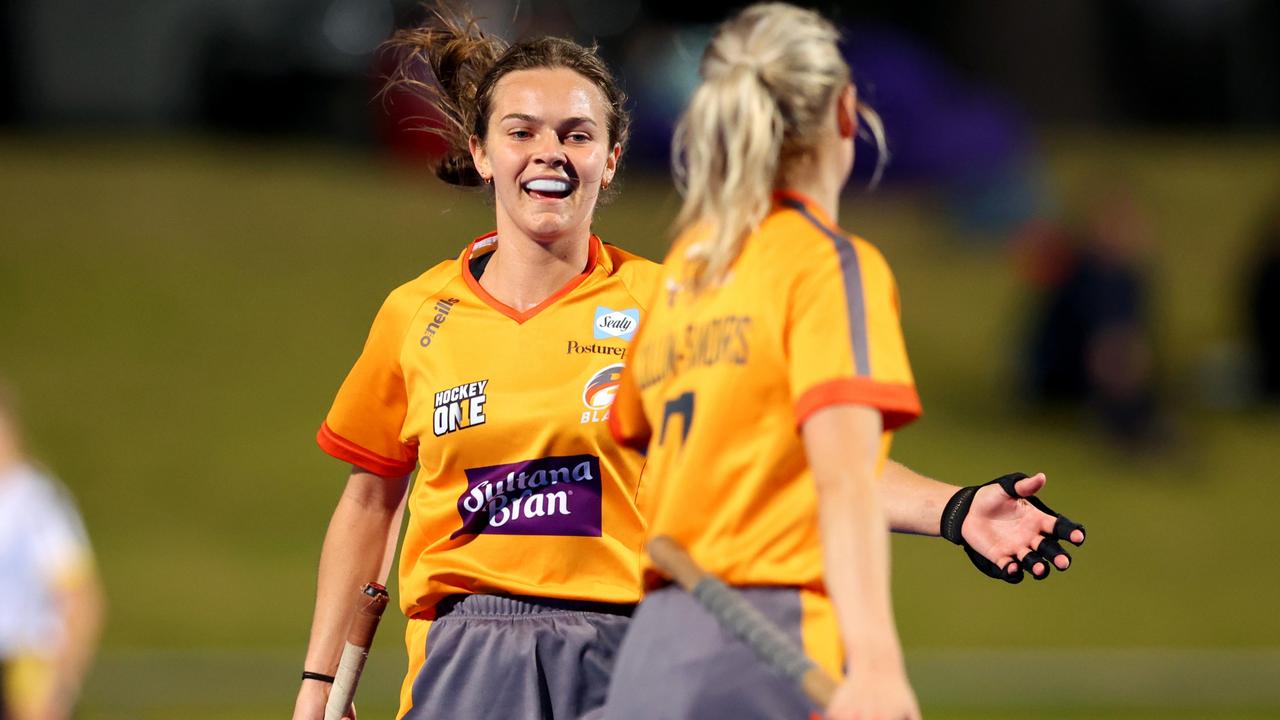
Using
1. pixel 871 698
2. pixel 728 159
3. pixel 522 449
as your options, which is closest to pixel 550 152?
pixel 522 449

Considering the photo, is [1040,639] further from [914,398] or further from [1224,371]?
[914,398]

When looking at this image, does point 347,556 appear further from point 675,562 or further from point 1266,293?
point 1266,293

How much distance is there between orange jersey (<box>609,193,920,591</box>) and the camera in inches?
115

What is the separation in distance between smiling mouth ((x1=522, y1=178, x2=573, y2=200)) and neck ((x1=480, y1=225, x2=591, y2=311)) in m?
0.12

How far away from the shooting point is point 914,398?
292cm

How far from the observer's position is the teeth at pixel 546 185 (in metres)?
3.76

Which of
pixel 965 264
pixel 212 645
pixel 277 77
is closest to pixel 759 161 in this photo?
pixel 212 645

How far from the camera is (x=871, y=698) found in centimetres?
278

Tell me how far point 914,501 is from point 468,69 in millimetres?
1361

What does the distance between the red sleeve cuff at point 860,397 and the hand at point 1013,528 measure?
2.02ft

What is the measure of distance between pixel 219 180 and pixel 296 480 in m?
5.32

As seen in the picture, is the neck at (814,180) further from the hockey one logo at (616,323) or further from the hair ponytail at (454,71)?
the hair ponytail at (454,71)

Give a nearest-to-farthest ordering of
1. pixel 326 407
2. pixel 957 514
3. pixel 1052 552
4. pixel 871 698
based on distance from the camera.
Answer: pixel 871 698, pixel 1052 552, pixel 957 514, pixel 326 407

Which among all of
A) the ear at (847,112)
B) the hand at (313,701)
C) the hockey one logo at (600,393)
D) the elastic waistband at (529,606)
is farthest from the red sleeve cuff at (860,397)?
the hand at (313,701)
